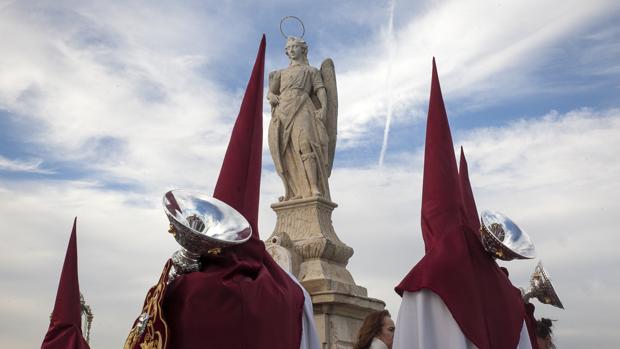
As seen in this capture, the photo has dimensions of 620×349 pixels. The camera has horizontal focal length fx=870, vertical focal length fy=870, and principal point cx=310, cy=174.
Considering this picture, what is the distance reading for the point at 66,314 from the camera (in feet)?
17.9

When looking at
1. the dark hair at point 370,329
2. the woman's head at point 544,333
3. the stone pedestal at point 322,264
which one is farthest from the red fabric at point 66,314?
the stone pedestal at point 322,264

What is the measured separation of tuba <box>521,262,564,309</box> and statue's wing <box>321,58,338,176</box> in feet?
22.5

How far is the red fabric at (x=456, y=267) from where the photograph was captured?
349 cm

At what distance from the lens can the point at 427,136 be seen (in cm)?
380

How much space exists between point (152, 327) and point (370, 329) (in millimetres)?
1416

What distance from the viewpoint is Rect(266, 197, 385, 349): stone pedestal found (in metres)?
9.42

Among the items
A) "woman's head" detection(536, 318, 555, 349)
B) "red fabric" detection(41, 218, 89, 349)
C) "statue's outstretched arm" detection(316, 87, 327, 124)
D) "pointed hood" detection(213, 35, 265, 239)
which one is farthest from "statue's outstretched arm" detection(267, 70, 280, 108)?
"pointed hood" detection(213, 35, 265, 239)

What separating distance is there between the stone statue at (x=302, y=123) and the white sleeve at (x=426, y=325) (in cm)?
692

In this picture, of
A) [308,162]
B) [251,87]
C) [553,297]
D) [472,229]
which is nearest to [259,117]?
[251,87]


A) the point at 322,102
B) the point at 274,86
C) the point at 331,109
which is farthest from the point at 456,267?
the point at 274,86

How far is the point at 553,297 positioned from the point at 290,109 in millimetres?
6940

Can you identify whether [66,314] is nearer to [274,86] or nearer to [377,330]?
[377,330]

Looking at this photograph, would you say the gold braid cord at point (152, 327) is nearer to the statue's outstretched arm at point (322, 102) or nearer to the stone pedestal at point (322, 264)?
→ the stone pedestal at point (322, 264)

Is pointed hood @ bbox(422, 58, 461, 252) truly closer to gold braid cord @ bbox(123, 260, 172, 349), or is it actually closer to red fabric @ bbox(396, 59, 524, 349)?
red fabric @ bbox(396, 59, 524, 349)
